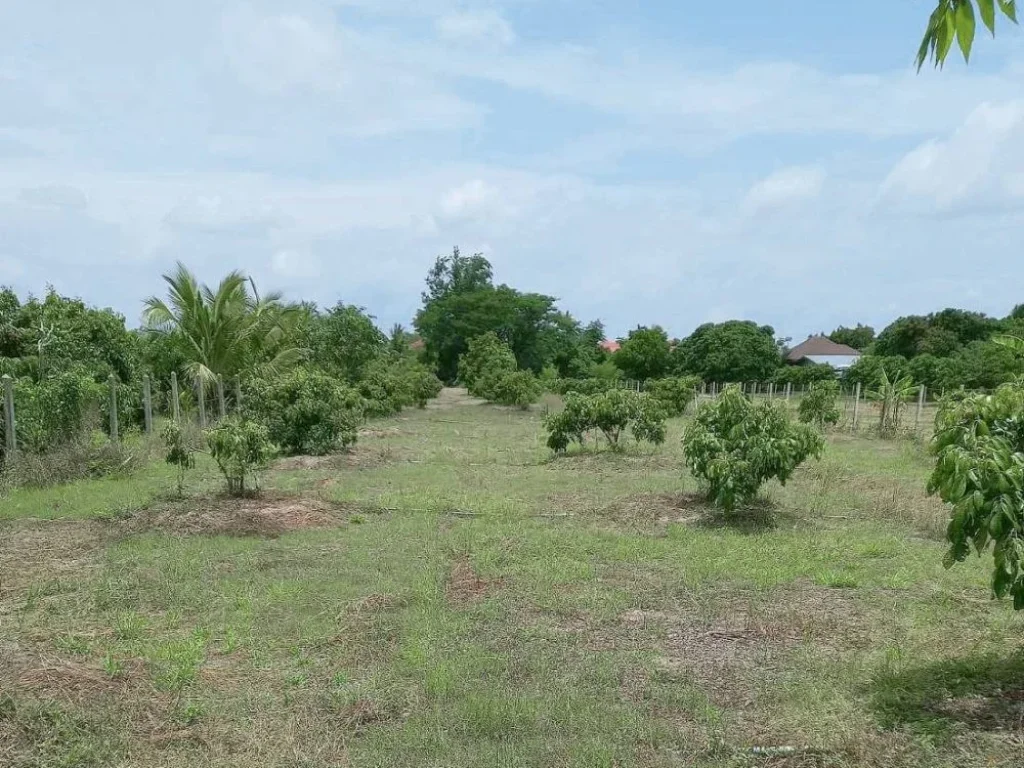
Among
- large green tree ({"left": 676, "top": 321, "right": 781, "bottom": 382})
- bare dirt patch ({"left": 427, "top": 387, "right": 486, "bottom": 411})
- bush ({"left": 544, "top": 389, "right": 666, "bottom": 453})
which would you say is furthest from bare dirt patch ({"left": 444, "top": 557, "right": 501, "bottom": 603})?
large green tree ({"left": 676, "top": 321, "right": 781, "bottom": 382})

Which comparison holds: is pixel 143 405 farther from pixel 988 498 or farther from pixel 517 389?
pixel 988 498

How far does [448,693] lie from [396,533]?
4395 mm

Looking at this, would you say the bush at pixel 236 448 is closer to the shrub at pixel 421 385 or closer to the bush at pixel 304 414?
the bush at pixel 304 414

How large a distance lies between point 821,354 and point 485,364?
134ft

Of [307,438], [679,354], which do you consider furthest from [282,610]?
[679,354]

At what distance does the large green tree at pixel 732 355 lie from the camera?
47656 mm

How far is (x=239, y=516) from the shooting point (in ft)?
31.3

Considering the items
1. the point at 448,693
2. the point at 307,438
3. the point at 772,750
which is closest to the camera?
the point at 772,750

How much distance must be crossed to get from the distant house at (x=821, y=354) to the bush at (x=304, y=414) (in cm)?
5396

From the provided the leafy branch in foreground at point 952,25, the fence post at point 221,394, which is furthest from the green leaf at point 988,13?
the fence post at point 221,394

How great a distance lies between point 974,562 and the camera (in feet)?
24.9

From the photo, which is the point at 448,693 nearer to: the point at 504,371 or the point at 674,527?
the point at 674,527

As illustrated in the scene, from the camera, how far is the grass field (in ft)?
13.4

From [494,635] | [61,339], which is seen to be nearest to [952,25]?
[494,635]
